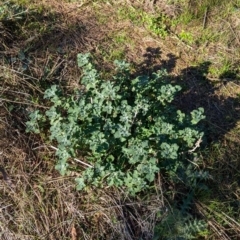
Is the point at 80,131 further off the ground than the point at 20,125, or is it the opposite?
the point at 80,131

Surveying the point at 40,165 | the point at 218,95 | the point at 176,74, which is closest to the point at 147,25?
the point at 176,74

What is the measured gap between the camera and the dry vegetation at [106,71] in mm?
2859

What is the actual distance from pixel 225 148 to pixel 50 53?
1580 mm

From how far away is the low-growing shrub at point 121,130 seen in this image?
2783mm

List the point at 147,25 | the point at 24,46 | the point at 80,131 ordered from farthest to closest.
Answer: the point at 147,25, the point at 24,46, the point at 80,131

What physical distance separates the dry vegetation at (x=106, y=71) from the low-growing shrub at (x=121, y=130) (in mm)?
165

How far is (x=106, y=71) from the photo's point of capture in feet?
11.9

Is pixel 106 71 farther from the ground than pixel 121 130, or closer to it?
closer to it

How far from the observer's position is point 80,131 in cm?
279

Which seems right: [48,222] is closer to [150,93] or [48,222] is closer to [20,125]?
[20,125]

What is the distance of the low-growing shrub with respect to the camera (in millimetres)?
2783

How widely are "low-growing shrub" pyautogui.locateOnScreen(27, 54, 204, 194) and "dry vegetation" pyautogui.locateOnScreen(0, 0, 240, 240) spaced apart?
0.17 metres

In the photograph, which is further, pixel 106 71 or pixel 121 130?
pixel 106 71

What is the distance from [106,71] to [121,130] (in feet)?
3.04
